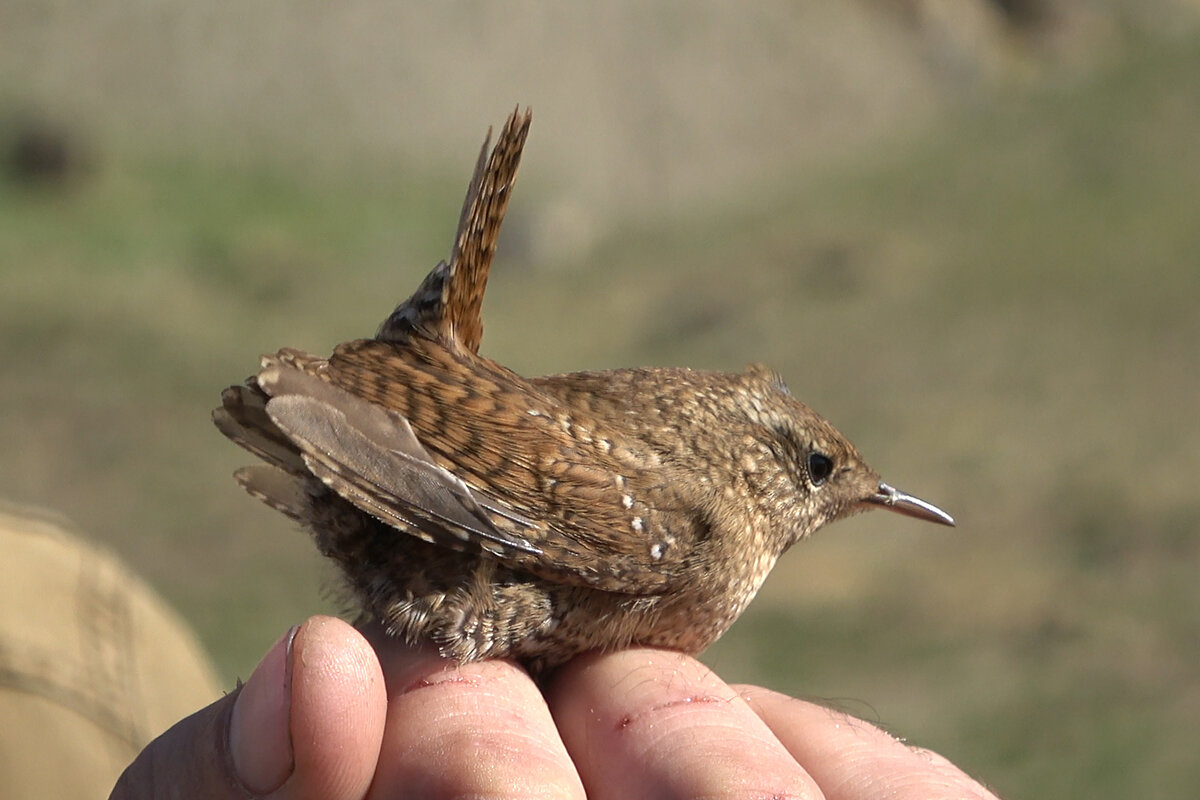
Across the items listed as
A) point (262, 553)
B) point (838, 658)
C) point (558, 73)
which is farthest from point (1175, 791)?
point (558, 73)

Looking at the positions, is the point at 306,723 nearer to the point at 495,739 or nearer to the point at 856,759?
the point at 495,739

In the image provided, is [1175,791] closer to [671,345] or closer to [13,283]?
[671,345]

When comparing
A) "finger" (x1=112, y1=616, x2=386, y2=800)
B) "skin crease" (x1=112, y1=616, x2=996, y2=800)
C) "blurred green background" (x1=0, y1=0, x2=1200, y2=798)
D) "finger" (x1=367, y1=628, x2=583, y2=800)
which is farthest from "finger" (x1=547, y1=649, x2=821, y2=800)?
"blurred green background" (x1=0, y1=0, x2=1200, y2=798)

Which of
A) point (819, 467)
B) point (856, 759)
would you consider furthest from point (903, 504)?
point (856, 759)

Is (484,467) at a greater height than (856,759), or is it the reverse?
(484,467)

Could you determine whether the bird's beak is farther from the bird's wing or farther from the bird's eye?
the bird's wing

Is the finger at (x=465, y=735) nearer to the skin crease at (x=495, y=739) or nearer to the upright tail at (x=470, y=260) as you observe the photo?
the skin crease at (x=495, y=739)
